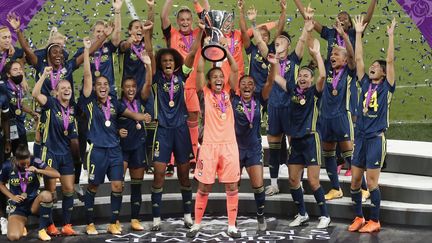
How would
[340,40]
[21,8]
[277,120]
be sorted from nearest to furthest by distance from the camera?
[277,120] → [340,40] → [21,8]

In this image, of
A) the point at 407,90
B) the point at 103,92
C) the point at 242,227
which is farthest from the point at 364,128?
the point at 407,90

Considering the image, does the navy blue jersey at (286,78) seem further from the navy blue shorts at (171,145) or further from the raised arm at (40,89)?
the raised arm at (40,89)

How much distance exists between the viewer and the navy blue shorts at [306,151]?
11.0 meters

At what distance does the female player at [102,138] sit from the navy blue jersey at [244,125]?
818mm

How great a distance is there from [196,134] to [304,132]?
1.19 m

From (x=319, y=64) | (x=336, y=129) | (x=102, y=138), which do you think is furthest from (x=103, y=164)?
(x=336, y=129)

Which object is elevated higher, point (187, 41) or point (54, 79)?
point (187, 41)

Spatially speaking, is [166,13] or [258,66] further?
[258,66]

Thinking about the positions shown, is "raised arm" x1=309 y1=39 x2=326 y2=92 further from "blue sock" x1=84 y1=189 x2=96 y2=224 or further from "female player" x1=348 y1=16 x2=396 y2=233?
"blue sock" x1=84 y1=189 x2=96 y2=224

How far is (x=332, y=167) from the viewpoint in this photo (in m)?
11.4

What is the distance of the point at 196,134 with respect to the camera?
1169 cm

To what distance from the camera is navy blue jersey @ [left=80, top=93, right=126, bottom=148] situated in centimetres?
1082

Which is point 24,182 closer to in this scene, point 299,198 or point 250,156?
point 250,156

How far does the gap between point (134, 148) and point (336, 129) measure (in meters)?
1.90
